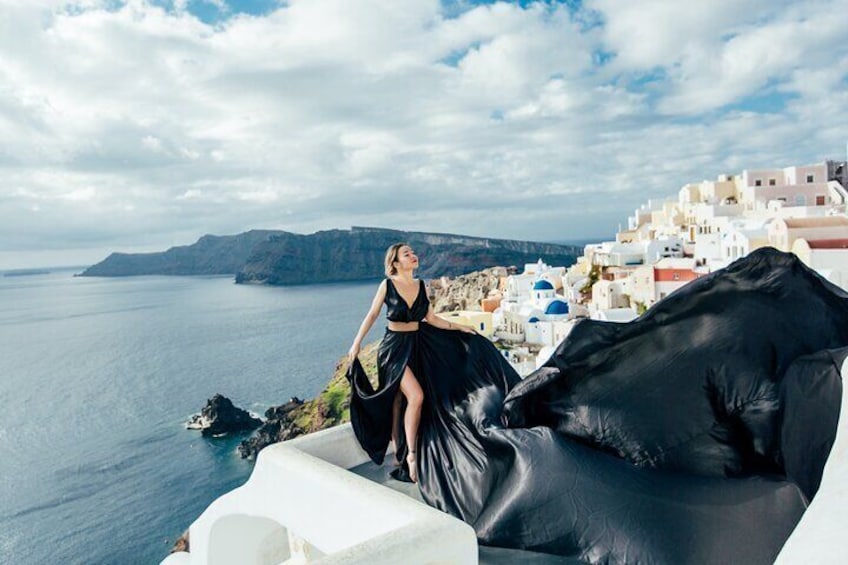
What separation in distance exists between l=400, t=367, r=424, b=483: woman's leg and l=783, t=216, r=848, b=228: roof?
23.5m

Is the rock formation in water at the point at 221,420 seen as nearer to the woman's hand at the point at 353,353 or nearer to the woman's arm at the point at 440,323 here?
the woman's hand at the point at 353,353

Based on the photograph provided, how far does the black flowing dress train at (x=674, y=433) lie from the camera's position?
89.4 inches

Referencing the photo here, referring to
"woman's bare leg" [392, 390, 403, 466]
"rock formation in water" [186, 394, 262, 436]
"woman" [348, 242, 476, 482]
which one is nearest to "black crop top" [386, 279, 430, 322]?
"woman" [348, 242, 476, 482]

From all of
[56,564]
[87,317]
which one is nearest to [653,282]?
→ [56,564]

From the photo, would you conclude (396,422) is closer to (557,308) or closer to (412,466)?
(412,466)

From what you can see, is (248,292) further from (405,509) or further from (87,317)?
(405,509)

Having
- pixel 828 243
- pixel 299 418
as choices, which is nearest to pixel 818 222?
pixel 828 243

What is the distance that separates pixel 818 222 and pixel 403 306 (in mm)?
24214

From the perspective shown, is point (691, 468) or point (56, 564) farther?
point (56, 564)

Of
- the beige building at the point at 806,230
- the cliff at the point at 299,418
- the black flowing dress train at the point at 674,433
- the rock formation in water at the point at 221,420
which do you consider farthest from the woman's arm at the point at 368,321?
the rock formation in water at the point at 221,420

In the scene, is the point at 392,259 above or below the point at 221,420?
above

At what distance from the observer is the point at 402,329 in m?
3.34

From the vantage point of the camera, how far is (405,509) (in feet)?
7.36

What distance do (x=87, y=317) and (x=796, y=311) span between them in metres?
88.5
